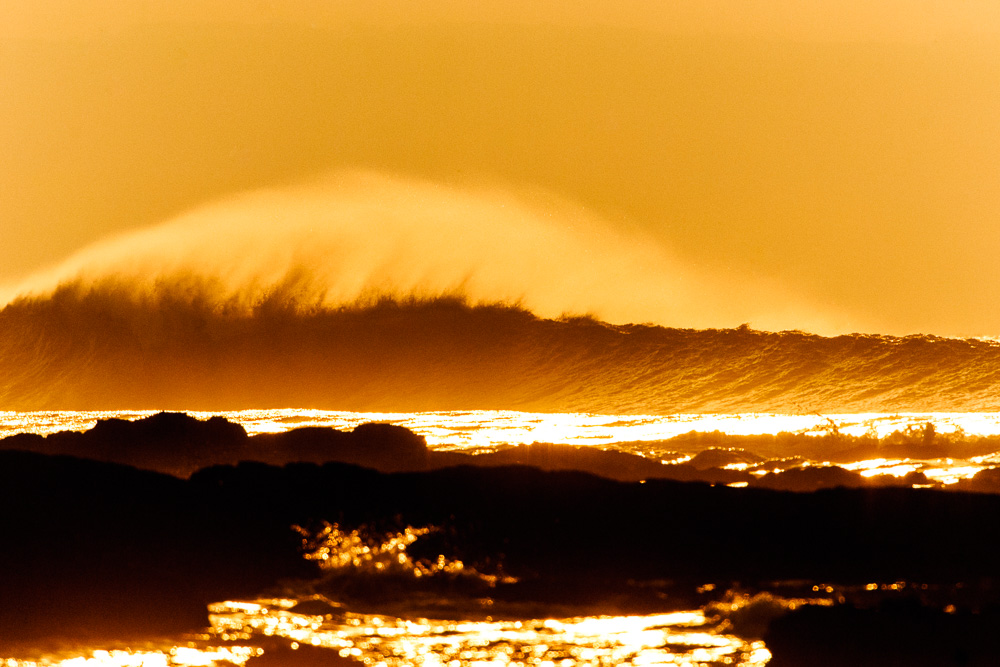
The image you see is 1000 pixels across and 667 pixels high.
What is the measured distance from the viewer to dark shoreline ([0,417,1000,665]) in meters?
8.89

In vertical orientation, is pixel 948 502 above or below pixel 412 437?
below

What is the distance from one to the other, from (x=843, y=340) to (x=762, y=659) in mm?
26275

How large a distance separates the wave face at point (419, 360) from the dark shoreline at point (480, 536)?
16163mm

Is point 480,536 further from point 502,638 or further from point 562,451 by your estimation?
point 562,451

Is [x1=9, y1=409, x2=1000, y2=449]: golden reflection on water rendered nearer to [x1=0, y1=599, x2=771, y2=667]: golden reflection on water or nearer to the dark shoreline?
the dark shoreline

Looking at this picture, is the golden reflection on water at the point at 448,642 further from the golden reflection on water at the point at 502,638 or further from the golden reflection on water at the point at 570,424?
the golden reflection on water at the point at 570,424

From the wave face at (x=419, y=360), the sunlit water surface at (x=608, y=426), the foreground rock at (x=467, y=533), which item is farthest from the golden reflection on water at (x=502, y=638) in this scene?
the wave face at (x=419, y=360)

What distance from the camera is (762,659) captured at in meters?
7.18

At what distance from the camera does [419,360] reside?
110 ft

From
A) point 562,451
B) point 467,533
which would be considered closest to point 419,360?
point 562,451

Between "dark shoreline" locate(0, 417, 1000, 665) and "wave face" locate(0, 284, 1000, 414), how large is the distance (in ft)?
53.0

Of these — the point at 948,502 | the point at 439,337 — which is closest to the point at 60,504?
the point at 948,502

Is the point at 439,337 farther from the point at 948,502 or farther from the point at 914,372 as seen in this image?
the point at 948,502

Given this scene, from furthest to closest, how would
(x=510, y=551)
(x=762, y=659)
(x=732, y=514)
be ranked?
(x=732, y=514) → (x=510, y=551) → (x=762, y=659)
